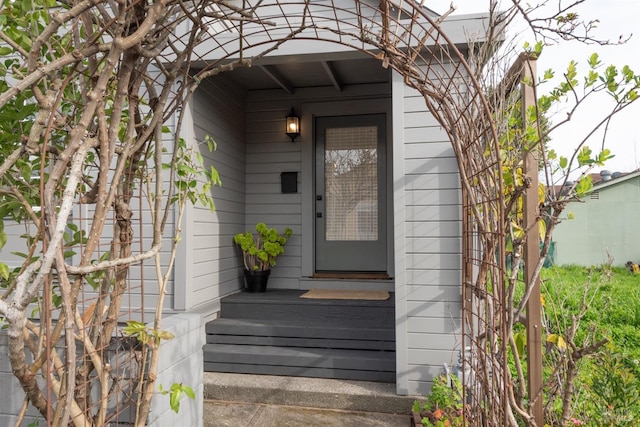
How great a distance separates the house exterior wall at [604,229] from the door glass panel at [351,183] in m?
8.50

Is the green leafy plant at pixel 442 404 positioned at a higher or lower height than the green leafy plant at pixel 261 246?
lower

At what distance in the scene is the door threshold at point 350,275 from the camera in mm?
4422

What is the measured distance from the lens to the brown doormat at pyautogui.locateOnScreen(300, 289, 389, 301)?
3.94m

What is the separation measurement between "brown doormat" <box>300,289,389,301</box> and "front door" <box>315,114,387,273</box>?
1.16ft

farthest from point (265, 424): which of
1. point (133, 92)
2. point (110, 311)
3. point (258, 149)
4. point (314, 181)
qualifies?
point (258, 149)

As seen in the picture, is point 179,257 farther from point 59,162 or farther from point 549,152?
point 549,152

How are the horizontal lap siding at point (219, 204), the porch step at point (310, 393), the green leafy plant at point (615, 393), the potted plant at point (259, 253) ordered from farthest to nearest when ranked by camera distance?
the potted plant at point (259, 253)
the horizontal lap siding at point (219, 204)
the porch step at point (310, 393)
the green leafy plant at point (615, 393)

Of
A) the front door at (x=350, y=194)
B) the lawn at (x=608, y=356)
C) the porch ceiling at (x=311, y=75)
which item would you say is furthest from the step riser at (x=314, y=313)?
the porch ceiling at (x=311, y=75)

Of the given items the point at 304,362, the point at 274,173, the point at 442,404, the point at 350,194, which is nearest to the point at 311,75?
the point at 274,173

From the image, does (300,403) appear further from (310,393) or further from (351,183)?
(351,183)

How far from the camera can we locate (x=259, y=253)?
4.32 meters

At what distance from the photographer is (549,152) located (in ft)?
6.20

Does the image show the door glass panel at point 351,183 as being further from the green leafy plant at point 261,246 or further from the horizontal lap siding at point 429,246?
the horizontal lap siding at point 429,246

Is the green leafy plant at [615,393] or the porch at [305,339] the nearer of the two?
the green leafy plant at [615,393]
